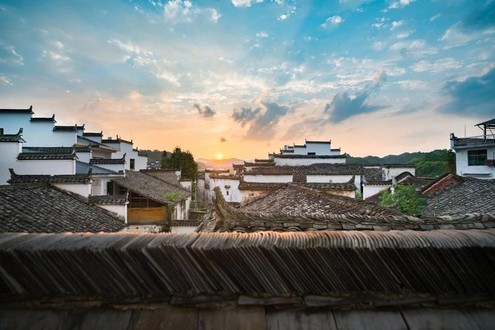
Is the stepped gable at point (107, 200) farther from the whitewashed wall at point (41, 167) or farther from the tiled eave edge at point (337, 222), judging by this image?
the tiled eave edge at point (337, 222)

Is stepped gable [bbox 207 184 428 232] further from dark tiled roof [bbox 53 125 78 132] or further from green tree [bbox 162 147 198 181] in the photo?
green tree [bbox 162 147 198 181]

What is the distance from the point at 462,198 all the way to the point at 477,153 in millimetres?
19711

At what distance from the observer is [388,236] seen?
1.37m

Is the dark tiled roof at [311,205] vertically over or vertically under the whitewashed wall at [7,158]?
under

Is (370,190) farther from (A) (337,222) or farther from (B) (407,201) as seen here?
(A) (337,222)

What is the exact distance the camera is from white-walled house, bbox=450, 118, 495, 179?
25453 millimetres

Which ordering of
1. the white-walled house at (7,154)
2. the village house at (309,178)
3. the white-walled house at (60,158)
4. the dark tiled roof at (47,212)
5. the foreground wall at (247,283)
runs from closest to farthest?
the foreground wall at (247,283) → the dark tiled roof at (47,212) → the white-walled house at (60,158) → the white-walled house at (7,154) → the village house at (309,178)

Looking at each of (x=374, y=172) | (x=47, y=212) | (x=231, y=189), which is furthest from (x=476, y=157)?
(x=47, y=212)

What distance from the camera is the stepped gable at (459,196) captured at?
11072mm

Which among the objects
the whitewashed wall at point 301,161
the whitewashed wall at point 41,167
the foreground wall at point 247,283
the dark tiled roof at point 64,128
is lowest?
the foreground wall at point 247,283

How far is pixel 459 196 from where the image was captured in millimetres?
13305

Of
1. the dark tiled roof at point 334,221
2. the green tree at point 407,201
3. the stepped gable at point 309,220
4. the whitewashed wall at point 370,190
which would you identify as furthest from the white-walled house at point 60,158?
the whitewashed wall at point 370,190

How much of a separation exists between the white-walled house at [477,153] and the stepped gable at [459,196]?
1523 cm

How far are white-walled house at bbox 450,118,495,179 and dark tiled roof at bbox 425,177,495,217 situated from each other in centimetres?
1523
